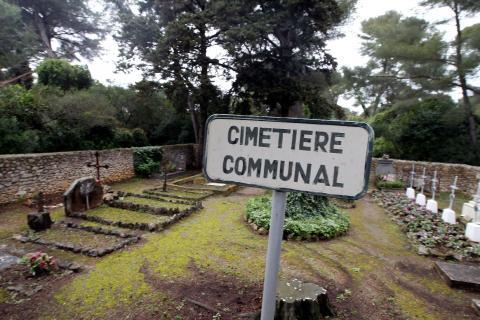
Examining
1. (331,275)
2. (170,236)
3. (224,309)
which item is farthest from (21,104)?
(331,275)

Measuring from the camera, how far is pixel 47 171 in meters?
8.31

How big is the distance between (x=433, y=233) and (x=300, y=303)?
4.96 m

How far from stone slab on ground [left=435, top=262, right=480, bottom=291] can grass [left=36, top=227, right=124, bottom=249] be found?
19.4 ft

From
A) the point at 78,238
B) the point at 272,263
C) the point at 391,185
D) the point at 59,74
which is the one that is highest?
the point at 59,74

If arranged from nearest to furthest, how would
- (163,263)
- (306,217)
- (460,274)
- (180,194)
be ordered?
(460,274) → (163,263) → (306,217) → (180,194)

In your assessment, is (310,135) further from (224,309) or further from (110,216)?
(110,216)

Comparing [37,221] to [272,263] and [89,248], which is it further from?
[272,263]

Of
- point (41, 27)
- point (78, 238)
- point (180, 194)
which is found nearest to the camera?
point (78, 238)

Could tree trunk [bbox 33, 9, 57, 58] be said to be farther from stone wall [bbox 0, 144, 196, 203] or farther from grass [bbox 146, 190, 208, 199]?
grass [bbox 146, 190, 208, 199]

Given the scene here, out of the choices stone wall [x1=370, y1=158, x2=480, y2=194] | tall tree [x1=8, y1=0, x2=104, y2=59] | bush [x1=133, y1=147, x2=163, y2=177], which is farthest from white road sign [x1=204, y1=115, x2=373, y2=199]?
tall tree [x1=8, y1=0, x2=104, y2=59]

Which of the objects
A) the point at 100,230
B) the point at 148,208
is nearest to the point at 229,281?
the point at 100,230

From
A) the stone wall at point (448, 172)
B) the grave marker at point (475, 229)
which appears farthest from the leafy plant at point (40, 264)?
the stone wall at point (448, 172)

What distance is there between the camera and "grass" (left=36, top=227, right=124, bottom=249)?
517 centimetres

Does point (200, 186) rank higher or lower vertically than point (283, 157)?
lower
